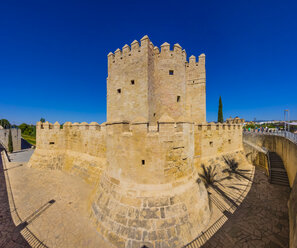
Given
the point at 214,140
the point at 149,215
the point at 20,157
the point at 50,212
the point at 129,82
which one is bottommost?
the point at 50,212

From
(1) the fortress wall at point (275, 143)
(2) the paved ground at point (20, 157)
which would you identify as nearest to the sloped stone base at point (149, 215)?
(1) the fortress wall at point (275, 143)

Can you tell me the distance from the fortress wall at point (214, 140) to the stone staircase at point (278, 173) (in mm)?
3092

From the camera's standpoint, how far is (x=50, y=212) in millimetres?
6891

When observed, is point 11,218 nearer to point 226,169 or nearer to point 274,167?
point 226,169

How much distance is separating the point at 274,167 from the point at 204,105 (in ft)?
27.8

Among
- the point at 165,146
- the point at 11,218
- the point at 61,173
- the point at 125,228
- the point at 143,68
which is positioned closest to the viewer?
the point at 125,228

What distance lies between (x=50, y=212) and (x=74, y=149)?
632 cm

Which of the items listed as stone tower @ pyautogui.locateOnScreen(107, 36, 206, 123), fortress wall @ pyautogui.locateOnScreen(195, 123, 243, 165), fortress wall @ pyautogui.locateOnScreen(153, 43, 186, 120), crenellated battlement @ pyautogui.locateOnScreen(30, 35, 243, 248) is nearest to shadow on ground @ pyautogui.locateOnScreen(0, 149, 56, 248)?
crenellated battlement @ pyautogui.locateOnScreen(30, 35, 243, 248)

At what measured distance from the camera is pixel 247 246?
5.03 meters

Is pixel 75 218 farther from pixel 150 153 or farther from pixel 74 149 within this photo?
pixel 74 149

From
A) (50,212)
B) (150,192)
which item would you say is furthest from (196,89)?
(50,212)

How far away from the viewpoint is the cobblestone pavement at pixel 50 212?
530 cm

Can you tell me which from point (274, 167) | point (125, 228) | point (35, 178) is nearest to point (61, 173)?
point (35, 178)

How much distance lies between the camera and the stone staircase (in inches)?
389
